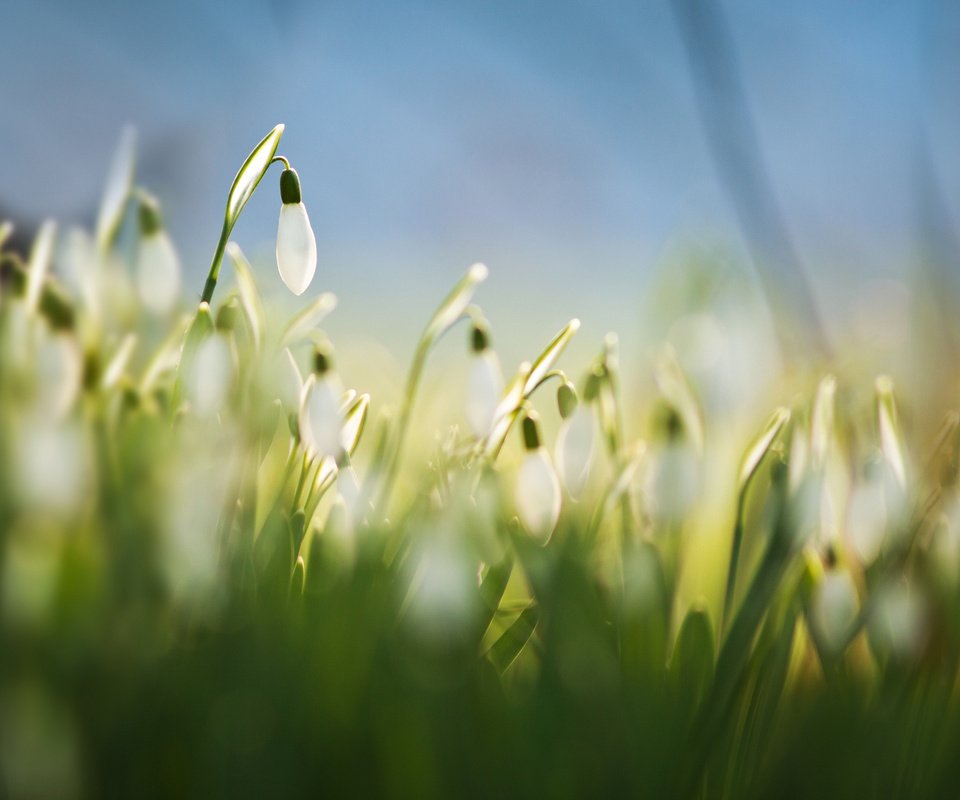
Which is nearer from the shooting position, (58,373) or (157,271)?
(58,373)

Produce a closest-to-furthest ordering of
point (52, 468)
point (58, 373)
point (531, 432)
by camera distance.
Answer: point (52, 468)
point (58, 373)
point (531, 432)

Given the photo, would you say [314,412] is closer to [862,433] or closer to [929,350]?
[862,433]

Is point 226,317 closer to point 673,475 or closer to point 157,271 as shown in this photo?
point 157,271

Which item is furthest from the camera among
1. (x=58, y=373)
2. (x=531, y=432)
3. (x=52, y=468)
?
(x=531, y=432)

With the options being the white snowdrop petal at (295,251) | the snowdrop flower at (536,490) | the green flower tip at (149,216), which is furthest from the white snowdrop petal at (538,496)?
the green flower tip at (149,216)

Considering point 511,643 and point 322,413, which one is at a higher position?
point 322,413

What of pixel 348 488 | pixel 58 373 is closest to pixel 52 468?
pixel 58 373

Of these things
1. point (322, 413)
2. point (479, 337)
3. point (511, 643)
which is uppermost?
point (479, 337)
